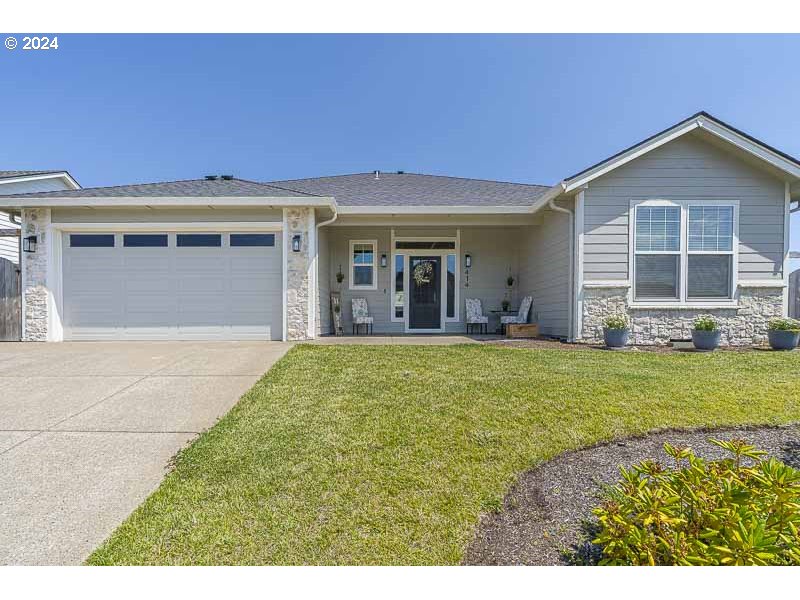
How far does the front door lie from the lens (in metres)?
9.83

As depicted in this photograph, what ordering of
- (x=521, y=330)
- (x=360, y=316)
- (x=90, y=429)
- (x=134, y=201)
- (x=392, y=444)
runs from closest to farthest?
(x=392, y=444) → (x=90, y=429) → (x=134, y=201) → (x=521, y=330) → (x=360, y=316)

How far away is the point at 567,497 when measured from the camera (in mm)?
2227

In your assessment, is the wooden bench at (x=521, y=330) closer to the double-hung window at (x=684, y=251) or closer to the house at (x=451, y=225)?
the house at (x=451, y=225)

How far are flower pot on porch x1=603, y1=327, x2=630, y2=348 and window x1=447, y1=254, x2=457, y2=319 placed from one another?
12.6 feet

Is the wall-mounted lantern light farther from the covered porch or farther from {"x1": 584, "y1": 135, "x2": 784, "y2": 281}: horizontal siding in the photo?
{"x1": 584, "y1": 135, "x2": 784, "y2": 281}: horizontal siding

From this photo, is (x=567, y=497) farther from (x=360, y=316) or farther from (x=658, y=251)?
(x=360, y=316)

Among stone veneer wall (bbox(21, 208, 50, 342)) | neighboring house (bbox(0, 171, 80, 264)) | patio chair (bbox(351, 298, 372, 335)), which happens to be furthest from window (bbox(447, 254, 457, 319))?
neighboring house (bbox(0, 171, 80, 264))

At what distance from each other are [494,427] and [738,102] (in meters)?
7.86

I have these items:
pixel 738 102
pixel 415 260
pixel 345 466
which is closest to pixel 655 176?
pixel 738 102

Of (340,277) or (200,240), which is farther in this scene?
(340,277)

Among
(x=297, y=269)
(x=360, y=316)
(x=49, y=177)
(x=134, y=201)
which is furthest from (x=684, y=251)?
(x=49, y=177)

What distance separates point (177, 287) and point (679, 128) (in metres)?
10.1

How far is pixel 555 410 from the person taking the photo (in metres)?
3.43

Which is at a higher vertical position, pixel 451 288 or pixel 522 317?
pixel 451 288
